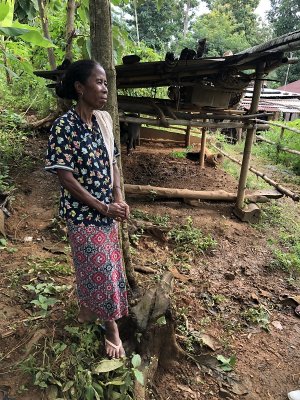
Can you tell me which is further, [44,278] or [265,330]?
[265,330]

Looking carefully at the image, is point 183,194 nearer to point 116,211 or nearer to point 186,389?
point 186,389

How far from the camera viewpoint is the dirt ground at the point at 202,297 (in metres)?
2.58

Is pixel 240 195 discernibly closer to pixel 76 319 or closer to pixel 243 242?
pixel 243 242

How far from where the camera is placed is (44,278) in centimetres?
304

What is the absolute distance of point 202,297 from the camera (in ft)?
12.4

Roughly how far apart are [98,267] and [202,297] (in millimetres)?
2016

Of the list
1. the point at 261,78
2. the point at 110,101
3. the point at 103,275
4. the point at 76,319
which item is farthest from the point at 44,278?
the point at 261,78

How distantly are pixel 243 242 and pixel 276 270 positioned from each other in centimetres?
68

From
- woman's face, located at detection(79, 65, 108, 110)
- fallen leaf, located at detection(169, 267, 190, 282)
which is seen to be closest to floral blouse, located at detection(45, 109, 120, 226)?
woman's face, located at detection(79, 65, 108, 110)

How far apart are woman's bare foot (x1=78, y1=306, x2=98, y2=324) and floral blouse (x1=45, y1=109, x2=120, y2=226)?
2.44 ft

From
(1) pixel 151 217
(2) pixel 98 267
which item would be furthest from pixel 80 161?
(1) pixel 151 217

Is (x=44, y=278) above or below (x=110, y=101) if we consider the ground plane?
below

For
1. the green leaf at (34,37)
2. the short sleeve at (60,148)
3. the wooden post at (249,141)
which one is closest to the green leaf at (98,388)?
the short sleeve at (60,148)

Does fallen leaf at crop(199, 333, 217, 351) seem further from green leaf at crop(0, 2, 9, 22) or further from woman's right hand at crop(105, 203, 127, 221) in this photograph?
green leaf at crop(0, 2, 9, 22)
